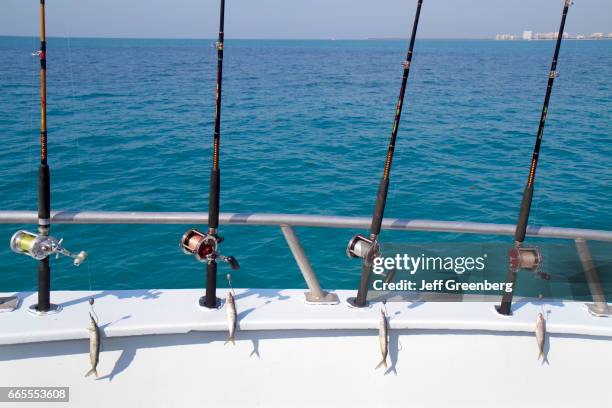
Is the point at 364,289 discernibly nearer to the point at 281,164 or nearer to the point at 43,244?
the point at 43,244

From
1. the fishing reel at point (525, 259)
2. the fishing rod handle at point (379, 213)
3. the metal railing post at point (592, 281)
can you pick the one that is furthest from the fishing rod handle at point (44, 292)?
the metal railing post at point (592, 281)

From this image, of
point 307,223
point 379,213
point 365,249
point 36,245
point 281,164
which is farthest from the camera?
point 281,164

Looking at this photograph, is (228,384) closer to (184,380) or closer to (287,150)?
(184,380)

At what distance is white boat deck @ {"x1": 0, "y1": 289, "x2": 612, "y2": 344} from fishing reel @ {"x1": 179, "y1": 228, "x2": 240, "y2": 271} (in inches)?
8.4

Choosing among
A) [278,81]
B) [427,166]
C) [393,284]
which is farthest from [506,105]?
[393,284]

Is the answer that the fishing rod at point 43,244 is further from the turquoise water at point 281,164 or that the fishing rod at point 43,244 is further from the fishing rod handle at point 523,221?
the turquoise water at point 281,164

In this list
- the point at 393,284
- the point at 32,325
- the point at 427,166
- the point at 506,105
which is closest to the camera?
the point at 32,325

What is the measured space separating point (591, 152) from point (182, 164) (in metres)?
8.33

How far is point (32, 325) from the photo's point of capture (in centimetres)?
258

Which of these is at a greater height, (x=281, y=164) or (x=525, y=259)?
(x=525, y=259)

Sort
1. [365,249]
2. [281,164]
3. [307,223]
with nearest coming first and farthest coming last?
[307,223] < [365,249] < [281,164]

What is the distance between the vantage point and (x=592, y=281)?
3.05 m

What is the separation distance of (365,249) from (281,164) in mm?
9793

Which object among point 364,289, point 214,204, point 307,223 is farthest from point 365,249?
point 214,204
